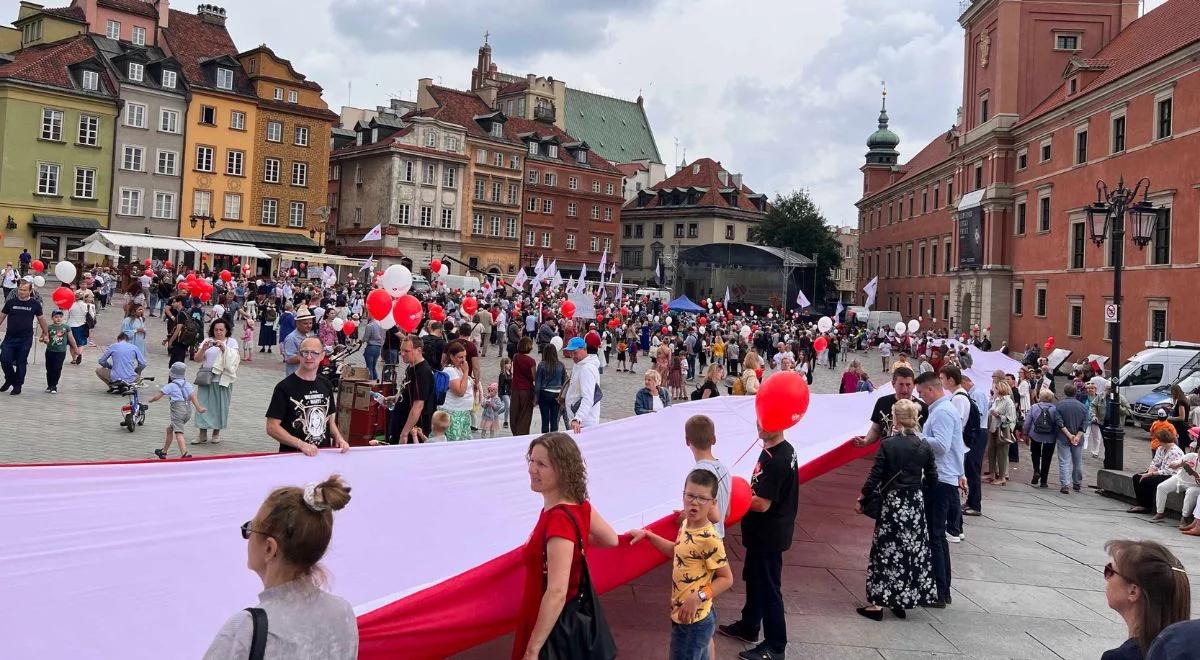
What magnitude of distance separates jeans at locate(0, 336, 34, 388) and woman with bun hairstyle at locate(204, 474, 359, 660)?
15606 mm

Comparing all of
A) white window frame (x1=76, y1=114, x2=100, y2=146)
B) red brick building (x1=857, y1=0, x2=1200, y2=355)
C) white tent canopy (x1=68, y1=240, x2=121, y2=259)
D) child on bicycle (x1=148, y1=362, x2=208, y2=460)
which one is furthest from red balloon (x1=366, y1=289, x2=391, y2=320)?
white window frame (x1=76, y1=114, x2=100, y2=146)

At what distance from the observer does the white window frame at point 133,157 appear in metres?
53.3

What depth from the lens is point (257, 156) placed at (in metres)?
Result: 58.5

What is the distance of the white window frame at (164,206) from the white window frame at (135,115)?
4.08 metres

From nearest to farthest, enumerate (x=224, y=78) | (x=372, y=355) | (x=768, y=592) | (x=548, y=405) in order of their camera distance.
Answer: (x=768, y=592), (x=548, y=405), (x=372, y=355), (x=224, y=78)

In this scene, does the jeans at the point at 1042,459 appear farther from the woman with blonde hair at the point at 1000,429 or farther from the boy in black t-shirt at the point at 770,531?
the boy in black t-shirt at the point at 770,531

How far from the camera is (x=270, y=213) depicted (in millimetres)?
59188

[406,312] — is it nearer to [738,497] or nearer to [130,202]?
[738,497]

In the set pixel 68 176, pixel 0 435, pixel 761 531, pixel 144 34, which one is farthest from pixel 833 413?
pixel 144 34

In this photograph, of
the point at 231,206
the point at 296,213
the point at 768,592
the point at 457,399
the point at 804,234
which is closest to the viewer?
the point at 768,592

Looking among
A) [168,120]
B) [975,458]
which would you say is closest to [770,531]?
[975,458]

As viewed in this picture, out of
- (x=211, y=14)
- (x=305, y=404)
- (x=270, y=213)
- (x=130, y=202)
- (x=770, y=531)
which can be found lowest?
(x=770, y=531)

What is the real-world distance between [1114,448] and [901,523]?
11.0m

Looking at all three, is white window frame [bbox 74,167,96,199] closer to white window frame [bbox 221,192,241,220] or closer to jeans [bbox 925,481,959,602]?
white window frame [bbox 221,192,241,220]
